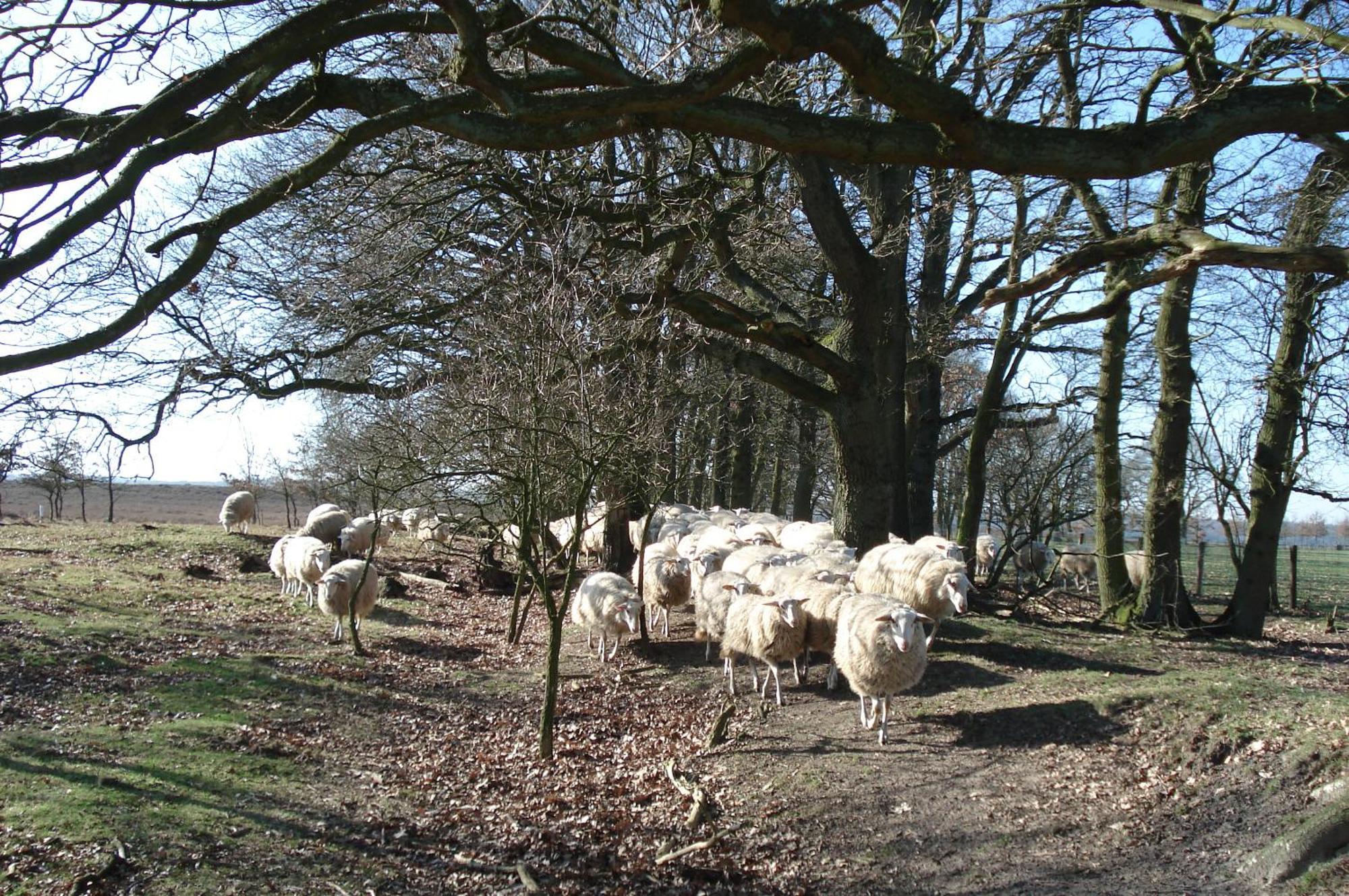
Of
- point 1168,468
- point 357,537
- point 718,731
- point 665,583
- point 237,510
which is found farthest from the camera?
point 237,510

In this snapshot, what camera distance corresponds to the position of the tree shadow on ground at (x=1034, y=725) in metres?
7.67

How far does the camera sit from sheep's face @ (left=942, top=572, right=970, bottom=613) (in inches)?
387

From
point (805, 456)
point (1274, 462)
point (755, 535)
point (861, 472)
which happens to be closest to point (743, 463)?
point (805, 456)

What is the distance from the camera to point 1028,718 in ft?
26.8

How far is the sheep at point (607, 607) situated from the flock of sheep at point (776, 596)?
0.02 metres

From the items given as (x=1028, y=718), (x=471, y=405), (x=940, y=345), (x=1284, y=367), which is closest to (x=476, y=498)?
(x=471, y=405)

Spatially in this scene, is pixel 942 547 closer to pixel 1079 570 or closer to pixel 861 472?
pixel 861 472

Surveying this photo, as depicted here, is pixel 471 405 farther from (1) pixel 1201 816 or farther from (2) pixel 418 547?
(2) pixel 418 547

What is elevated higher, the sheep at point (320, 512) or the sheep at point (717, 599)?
the sheep at point (320, 512)

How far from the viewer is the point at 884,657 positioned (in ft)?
27.3

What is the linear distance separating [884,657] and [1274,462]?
25.0ft

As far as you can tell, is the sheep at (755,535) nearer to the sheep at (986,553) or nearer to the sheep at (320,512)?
the sheep at (986,553)

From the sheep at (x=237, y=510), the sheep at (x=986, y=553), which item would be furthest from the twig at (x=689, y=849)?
the sheep at (x=237, y=510)

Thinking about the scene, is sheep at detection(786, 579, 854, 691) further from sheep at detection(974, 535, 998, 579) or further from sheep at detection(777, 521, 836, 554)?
sheep at detection(974, 535, 998, 579)
